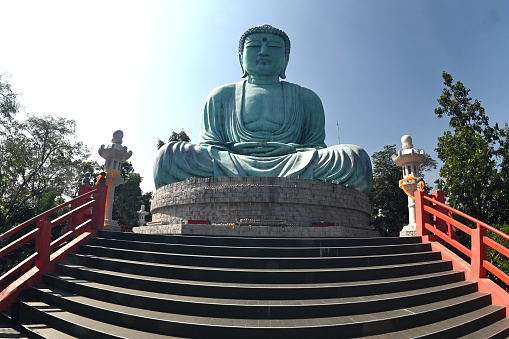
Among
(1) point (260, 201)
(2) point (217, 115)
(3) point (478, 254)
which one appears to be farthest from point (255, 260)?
(2) point (217, 115)

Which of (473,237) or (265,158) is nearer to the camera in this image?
(473,237)

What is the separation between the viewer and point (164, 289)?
393 centimetres

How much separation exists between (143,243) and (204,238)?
1.06 metres

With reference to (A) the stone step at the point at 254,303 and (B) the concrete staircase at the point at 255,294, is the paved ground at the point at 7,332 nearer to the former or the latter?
(B) the concrete staircase at the point at 255,294

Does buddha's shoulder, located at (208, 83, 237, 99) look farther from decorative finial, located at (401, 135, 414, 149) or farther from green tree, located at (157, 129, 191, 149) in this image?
green tree, located at (157, 129, 191, 149)

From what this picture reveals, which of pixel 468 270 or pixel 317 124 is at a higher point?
pixel 317 124

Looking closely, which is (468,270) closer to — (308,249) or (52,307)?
(308,249)

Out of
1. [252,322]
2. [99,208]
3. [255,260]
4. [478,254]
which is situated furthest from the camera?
[99,208]

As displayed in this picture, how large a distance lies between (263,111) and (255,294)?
930cm

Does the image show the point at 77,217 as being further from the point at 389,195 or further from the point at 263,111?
the point at 389,195

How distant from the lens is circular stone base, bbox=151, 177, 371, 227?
8.63 metres

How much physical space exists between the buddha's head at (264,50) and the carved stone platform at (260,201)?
6253mm

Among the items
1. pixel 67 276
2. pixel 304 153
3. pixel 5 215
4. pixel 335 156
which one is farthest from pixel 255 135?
pixel 5 215

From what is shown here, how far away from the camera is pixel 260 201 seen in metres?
8.62
